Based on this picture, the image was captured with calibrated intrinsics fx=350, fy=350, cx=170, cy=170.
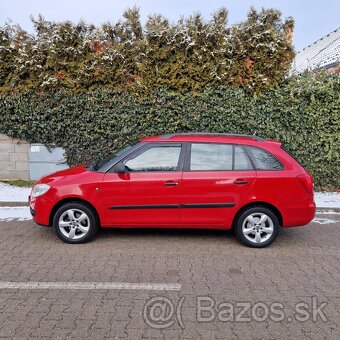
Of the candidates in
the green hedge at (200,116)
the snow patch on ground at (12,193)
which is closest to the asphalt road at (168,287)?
the snow patch on ground at (12,193)

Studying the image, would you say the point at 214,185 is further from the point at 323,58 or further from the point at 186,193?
the point at 323,58

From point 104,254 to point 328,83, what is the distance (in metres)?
6.27

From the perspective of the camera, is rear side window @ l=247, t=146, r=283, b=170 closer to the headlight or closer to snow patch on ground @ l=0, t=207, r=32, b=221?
the headlight

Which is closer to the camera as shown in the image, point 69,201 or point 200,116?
point 69,201

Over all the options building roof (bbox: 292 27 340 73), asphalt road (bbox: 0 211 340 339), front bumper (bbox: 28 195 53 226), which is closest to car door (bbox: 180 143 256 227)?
asphalt road (bbox: 0 211 340 339)

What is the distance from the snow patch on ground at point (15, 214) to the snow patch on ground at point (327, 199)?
559 cm

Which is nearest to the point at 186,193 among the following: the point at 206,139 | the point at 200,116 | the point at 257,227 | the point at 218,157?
the point at 218,157

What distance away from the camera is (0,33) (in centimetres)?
806

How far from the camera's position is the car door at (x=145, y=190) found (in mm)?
4699

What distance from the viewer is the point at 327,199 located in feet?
24.8

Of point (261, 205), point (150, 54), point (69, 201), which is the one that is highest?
point (150, 54)

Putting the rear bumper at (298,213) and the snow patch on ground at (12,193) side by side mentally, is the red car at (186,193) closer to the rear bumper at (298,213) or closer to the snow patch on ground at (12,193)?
the rear bumper at (298,213)

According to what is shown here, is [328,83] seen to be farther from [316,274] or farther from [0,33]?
[0,33]

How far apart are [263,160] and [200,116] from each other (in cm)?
338
